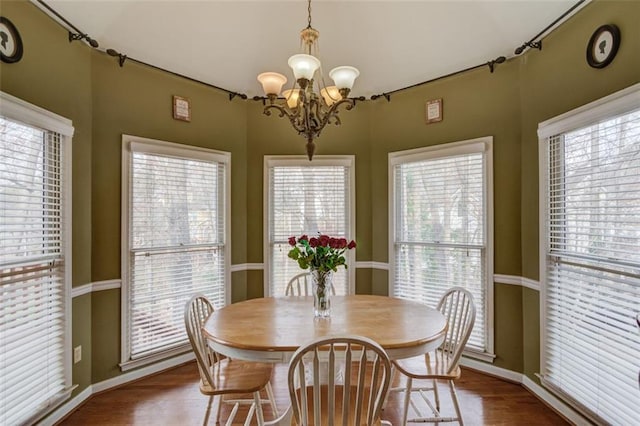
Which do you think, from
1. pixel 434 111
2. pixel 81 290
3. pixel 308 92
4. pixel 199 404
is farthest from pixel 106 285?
pixel 434 111

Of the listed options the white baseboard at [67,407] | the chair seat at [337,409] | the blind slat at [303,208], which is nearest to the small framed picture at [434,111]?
the blind slat at [303,208]

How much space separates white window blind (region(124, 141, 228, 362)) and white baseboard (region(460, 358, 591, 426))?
2485 mm

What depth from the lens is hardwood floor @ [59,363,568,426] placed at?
89.0 inches

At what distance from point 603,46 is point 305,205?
2.58 meters

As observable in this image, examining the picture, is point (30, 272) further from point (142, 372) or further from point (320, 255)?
point (320, 255)

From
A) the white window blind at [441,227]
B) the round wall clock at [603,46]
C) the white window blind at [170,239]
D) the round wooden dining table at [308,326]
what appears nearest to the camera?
the round wooden dining table at [308,326]

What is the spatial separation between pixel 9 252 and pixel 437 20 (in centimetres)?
340

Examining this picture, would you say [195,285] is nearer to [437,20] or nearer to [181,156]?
[181,156]

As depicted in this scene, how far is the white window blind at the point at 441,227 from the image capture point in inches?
115

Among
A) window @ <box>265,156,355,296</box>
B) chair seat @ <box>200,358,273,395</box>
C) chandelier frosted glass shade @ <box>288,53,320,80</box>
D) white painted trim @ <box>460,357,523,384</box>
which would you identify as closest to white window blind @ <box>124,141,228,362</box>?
window @ <box>265,156,355,296</box>

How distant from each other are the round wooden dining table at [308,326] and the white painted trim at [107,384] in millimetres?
1275

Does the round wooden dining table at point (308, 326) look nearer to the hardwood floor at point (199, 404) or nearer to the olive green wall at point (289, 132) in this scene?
the hardwood floor at point (199, 404)

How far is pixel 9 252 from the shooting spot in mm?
1942

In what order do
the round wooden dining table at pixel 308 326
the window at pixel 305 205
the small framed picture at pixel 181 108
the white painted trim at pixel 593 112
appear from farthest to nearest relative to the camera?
the window at pixel 305 205
the small framed picture at pixel 181 108
the white painted trim at pixel 593 112
the round wooden dining table at pixel 308 326
